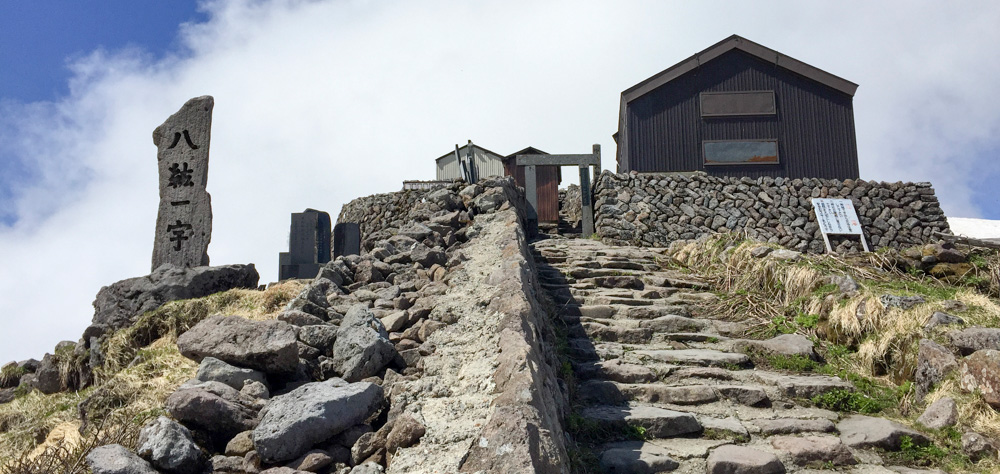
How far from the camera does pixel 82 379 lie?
292 inches

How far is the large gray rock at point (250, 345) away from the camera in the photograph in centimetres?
457

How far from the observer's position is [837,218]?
47.7 feet

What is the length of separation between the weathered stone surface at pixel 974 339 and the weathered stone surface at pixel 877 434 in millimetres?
1111

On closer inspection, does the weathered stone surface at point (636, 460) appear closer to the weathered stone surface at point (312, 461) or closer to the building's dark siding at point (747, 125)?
the weathered stone surface at point (312, 461)

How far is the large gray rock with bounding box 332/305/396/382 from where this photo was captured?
4.53 m

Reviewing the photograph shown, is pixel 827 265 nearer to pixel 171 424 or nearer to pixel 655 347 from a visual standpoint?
pixel 655 347

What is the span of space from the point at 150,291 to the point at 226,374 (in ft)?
13.7

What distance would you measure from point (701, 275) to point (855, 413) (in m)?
4.01

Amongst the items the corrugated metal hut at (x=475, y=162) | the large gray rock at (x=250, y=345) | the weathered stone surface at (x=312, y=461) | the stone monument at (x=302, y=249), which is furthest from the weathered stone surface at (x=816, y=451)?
the corrugated metal hut at (x=475, y=162)

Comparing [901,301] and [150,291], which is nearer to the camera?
[901,301]

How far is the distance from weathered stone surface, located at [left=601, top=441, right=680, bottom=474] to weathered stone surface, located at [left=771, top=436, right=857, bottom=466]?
2.95ft

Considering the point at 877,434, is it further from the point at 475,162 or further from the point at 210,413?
the point at 475,162

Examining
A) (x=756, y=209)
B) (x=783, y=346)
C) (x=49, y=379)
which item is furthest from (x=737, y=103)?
(x=49, y=379)

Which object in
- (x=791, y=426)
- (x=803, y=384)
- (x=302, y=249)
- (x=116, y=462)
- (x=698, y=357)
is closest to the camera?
(x=116, y=462)
